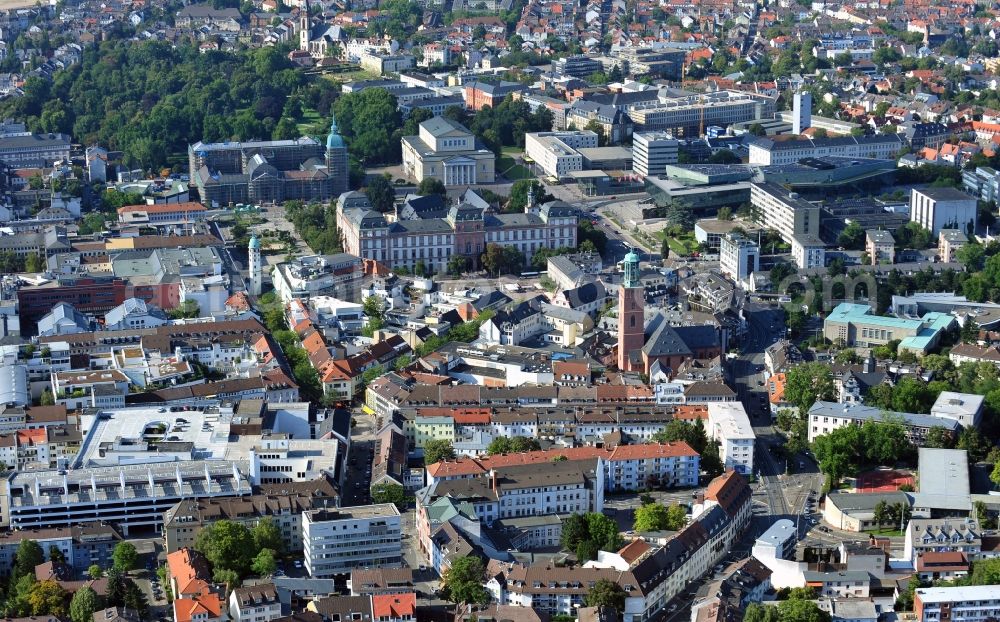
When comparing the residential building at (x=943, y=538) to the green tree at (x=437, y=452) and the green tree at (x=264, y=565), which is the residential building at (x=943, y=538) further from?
the green tree at (x=264, y=565)

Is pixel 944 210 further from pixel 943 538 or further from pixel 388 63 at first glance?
pixel 388 63

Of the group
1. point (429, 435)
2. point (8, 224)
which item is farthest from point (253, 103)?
point (429, 435)

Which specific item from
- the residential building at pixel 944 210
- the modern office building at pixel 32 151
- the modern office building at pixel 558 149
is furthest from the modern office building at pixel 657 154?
the modern office building at pixel 32 151

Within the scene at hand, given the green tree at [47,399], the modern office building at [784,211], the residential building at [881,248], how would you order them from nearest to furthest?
the green tree at [47,399] < the residential building at [881,248] < the modern office building at [784,211]

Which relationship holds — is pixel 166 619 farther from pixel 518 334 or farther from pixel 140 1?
pixel 140 1

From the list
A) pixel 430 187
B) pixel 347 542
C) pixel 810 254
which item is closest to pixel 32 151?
pixel 430 187

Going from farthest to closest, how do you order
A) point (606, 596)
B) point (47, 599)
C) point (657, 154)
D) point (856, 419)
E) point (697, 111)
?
point (697, 111) < point (657, 154) < point (856, 419) < point (47, 599) < point (606, 596)
